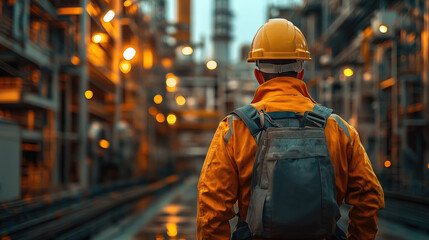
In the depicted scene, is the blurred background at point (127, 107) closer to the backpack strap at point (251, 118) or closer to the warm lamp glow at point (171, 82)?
the warm lamp glow at point (171, 82)

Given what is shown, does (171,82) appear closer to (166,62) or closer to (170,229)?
(166,62)

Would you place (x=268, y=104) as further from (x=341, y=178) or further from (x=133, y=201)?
(x=133, y=201)

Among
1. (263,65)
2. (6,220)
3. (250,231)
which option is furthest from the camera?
(6,220)

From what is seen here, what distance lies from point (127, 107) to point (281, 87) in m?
33.1

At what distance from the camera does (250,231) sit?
2531 mm

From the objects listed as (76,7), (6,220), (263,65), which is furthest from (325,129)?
(76,7)

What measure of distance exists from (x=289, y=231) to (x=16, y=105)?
1618 cm

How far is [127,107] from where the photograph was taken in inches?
1394

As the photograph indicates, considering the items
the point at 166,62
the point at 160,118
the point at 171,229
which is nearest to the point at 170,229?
the point at 171,229

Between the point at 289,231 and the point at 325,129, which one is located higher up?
the point at 325,129

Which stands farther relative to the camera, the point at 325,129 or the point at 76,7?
the point at 76,7

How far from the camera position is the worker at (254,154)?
2.50 m

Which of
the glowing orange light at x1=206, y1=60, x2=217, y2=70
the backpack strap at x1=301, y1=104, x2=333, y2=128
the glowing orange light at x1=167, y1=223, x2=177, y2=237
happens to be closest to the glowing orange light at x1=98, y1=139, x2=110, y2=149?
the glowing orange light at x1=206, y1=60, x2=217, y2=70

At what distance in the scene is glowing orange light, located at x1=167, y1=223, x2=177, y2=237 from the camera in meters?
10.9
